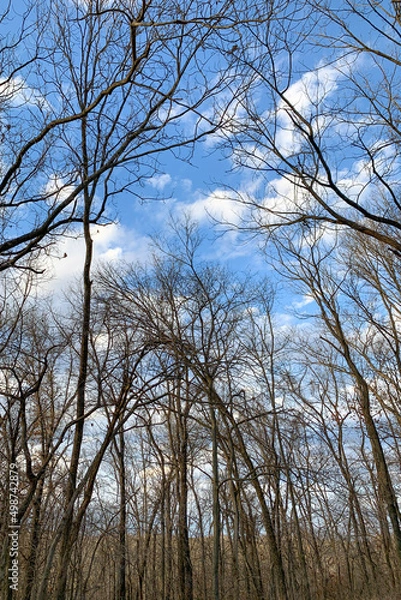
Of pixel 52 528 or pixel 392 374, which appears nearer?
pixel 52 528

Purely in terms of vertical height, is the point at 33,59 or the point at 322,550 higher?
the point at 33,59

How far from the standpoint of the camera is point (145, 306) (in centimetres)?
971

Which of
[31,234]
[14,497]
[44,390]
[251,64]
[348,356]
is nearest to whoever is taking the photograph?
[31,234]

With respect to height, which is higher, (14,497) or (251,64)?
(251,64)

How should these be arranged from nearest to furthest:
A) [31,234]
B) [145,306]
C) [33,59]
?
[31,234] → [33,59] → [145,306]

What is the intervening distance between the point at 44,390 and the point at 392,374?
1148 centimetres

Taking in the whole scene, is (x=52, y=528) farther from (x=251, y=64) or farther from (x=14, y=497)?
(x=251, y=64)

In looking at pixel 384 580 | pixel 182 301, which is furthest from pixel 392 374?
pixel 182 301

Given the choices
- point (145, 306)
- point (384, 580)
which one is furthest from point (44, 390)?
point (384, 580)

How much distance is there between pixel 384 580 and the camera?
14984 mm

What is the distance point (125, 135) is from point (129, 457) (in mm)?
19508

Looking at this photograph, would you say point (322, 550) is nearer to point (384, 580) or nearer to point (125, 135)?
point (384, 580)

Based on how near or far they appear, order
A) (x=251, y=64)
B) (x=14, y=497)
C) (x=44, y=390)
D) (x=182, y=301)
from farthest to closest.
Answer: (x=44, y=390), (x=182, y=301), (x=14, y=497), (x=251, y=64)

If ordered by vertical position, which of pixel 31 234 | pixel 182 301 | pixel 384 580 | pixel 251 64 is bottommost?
pixel 384 580
